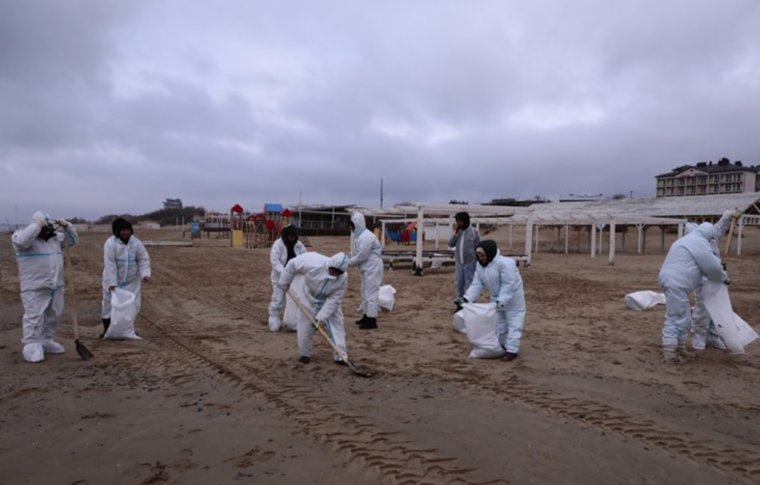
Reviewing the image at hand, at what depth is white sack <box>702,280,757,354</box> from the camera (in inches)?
223

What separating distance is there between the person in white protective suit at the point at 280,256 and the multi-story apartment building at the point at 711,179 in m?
68.4

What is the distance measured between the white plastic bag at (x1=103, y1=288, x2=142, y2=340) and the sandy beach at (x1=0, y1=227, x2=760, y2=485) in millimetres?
201

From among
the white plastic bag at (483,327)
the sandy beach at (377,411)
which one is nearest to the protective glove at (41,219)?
the sandy beach at (377,411)

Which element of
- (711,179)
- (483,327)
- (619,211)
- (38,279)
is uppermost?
(711,179)

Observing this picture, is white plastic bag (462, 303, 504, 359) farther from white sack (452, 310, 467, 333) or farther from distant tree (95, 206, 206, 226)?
distant tree (95, 206, 206, 226)

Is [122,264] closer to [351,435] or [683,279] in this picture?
[351,435]

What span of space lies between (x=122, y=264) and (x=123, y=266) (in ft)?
0.09

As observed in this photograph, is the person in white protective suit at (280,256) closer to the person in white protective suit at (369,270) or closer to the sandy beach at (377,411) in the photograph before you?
the sandy beach at (377,411)

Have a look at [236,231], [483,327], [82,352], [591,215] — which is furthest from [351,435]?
[236,231]

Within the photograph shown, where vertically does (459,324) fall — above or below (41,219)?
below

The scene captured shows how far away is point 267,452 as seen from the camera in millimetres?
3402

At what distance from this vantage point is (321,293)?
5.48m

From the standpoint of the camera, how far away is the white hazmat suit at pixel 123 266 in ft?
20.7

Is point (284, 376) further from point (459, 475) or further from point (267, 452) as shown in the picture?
point (459, 475)
